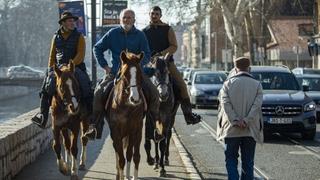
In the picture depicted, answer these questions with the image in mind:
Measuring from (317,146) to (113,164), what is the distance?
605 cm

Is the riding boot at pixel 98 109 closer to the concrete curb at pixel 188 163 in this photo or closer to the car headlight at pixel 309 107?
the concrete curb at pixel 188 163

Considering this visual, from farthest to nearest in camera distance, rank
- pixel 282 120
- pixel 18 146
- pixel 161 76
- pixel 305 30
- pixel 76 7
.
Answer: pixel 305 30 < pixel 76 7 < pixel 282 120 < pixel 18 146 < pixel 161 76

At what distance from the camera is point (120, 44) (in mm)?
10141

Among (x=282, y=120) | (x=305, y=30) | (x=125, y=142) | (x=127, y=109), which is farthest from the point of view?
(x=305, y=30)

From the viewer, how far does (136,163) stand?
964cm

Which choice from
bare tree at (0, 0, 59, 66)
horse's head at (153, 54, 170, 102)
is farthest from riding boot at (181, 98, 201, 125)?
bare tree at (0, 0, 59, 66)

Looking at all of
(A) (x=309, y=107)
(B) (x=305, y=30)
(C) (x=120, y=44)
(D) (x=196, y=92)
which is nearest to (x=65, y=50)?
(C) (x=120, y=44)

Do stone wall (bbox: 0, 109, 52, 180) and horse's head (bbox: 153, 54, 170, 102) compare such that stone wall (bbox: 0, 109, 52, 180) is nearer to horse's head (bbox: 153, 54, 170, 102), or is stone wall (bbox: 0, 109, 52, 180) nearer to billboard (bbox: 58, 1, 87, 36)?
horse's head (bbox: 153, 54, 170, 102)

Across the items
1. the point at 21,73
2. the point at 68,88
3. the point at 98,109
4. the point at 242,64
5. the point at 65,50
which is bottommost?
the point at 21,73

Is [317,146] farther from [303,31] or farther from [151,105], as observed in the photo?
[303,31]

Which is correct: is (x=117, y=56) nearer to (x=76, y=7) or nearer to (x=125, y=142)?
(x=125, y=142)

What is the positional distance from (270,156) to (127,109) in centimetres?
589

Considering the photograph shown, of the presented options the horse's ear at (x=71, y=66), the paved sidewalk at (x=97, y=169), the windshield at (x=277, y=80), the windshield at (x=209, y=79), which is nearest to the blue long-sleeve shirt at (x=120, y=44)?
the horse's ear at (x=71, y=66)

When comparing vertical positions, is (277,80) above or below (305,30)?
below
